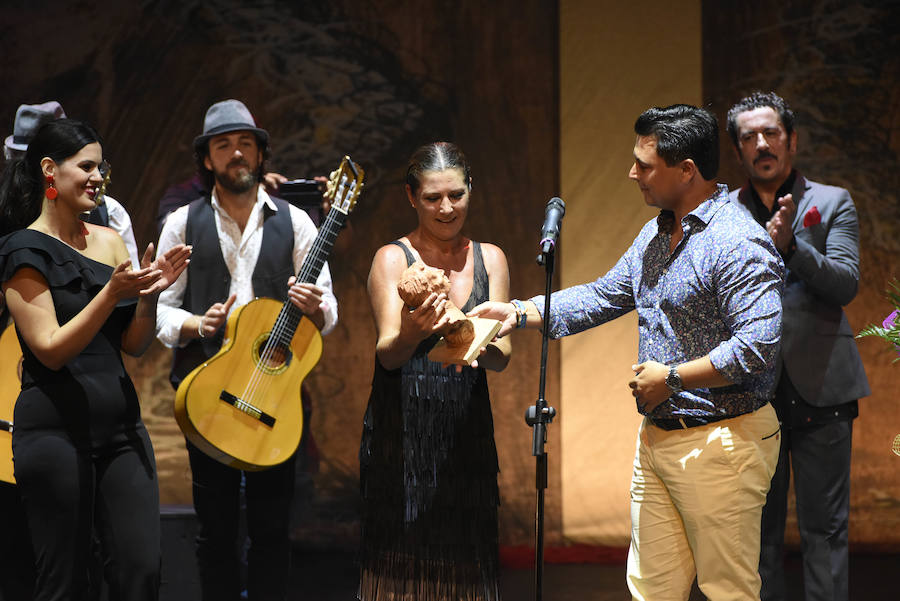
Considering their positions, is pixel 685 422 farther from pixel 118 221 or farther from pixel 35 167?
pixel 118 221

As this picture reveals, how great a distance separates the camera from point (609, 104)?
515cm

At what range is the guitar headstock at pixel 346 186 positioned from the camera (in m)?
3.54

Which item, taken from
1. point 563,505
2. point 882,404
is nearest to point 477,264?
point 563,505

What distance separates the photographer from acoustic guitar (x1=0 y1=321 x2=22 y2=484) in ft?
10.8

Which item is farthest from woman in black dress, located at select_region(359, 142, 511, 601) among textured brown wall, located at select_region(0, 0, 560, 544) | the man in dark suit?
textured brown wall, located at select_region(0, 0, 560, 544)

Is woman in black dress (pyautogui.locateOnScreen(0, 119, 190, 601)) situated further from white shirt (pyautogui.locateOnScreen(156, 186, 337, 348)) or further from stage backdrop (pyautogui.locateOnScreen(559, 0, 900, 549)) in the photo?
stage backdrop (pyautogui.locateOnScreen(559, 0, 900, 549))

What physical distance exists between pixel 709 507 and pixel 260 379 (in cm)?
169

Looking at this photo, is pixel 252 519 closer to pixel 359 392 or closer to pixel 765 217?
pixel 359 392

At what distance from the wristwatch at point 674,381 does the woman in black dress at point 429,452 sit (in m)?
0.62

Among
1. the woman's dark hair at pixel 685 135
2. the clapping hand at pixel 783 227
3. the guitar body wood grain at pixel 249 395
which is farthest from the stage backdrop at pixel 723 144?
the woman's dark hair at pixel 685 135

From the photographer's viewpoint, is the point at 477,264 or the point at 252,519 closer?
the point at 477,264

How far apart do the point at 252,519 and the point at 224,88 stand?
2.70 meters

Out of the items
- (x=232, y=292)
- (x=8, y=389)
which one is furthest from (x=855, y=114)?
(x=8, y=389)

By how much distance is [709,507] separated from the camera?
2.67 metres
